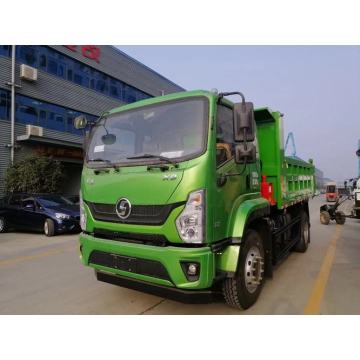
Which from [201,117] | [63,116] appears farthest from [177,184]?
[63,116]

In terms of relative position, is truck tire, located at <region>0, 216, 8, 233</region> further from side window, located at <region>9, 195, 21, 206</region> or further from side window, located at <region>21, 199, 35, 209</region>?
side window, located at <region>21, 199, 35, 209</region>

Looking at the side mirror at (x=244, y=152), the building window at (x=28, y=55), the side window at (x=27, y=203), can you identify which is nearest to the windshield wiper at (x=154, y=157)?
the side mirror at (x=244, y=152)

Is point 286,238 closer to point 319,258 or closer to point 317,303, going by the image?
point 319,258

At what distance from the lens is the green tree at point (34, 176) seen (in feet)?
48.1

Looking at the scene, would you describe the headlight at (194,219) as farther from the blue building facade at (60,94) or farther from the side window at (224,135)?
the blue building facade at (60,94)

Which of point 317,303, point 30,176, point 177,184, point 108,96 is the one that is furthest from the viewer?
point 108,96

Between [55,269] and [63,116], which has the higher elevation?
[63,116]

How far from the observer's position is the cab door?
317cm

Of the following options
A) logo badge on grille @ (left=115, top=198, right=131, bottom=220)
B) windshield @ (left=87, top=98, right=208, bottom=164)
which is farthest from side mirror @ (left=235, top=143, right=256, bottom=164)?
logo badge on grille @ (left=115, top=198, right=131, bottom=220)

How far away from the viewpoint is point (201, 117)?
3.26 meters

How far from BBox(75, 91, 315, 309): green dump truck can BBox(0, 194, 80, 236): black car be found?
650 centimetres

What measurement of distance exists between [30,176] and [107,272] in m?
12.6

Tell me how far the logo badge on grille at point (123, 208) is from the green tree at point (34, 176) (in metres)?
12.7

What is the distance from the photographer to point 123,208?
3377 mm
